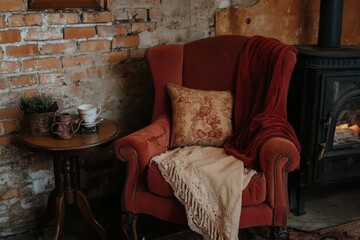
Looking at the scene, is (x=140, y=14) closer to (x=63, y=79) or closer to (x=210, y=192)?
(x=63, y=79)

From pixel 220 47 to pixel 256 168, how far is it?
88 cm

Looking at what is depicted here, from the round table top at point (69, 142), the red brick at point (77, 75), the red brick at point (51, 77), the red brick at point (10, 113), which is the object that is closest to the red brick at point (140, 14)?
the red brick at point (77, 75)

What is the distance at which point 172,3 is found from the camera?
275cm

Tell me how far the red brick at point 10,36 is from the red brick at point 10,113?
376mm

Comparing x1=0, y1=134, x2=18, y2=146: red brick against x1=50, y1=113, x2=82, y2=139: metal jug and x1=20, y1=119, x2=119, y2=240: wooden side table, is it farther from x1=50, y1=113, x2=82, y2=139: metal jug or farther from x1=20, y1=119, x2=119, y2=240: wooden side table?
x1=50, y1=113, x2=82, y2=139: metal jug

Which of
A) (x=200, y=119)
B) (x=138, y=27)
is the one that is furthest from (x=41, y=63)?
(x=200, y=119)

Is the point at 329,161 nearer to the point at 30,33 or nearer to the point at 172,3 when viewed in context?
the point at 172,3

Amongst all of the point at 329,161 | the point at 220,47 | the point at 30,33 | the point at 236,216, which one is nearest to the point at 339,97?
the point at 329,161

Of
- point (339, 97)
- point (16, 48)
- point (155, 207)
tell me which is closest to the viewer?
point (155, 207)

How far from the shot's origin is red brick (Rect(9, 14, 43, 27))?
224 centimetres

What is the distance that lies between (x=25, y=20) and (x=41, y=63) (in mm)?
252

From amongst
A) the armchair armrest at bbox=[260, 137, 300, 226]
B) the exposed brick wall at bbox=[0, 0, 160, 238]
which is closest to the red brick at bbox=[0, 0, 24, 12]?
the exposed brick wall at bbox=[0, 0, 160, 238]

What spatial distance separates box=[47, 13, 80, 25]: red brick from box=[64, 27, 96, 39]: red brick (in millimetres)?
46

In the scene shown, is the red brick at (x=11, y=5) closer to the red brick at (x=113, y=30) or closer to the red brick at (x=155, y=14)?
the red brick at (x=113, y=30)
